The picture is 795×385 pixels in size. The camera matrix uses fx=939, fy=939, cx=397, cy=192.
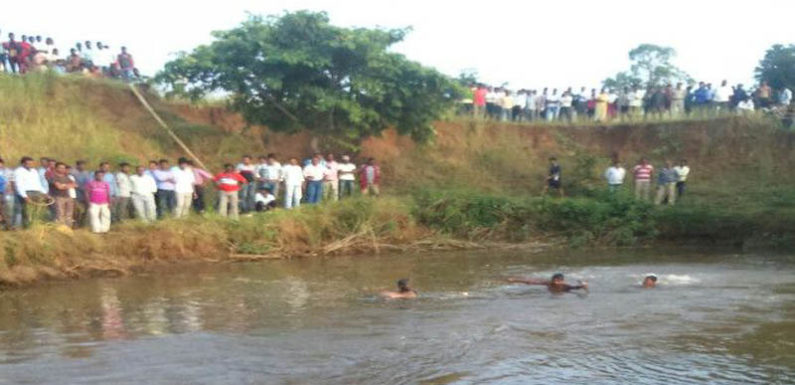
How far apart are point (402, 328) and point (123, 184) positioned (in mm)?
9137

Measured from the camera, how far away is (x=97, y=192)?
1933 centimetres

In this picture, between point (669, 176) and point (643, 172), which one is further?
point (643, 172)

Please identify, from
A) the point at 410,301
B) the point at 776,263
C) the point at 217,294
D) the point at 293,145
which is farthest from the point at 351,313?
the point at 293,145

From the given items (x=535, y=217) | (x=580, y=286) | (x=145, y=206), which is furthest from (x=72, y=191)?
(x=535, y=217)

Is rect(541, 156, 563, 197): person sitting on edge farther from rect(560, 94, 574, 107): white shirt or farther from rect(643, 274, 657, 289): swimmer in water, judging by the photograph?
rect(643, 274, 657, 289): swimmer in water

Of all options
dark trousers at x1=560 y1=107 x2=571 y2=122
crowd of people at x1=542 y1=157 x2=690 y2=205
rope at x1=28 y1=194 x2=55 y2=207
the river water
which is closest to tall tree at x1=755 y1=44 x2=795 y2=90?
dark trousers at x1=560 y1=107 x2=571 y2=122

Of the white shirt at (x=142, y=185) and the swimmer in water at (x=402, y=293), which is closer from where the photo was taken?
the swimmer in water at (x=402, y=293)

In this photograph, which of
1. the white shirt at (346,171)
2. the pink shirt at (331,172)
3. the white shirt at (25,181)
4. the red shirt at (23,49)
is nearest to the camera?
the white shirt at (25,181)

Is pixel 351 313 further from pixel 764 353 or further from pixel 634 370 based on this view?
pixel 764 353

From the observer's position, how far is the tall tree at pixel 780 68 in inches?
1316

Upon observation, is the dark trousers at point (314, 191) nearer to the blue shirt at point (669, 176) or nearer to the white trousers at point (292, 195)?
the white trousers at point (292, 195)

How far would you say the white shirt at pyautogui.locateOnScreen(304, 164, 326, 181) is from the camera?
928 inches

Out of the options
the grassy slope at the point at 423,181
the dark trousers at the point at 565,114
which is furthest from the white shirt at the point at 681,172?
the dark trousers at the point at 565,114

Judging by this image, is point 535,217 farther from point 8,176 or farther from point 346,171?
point 8,176
